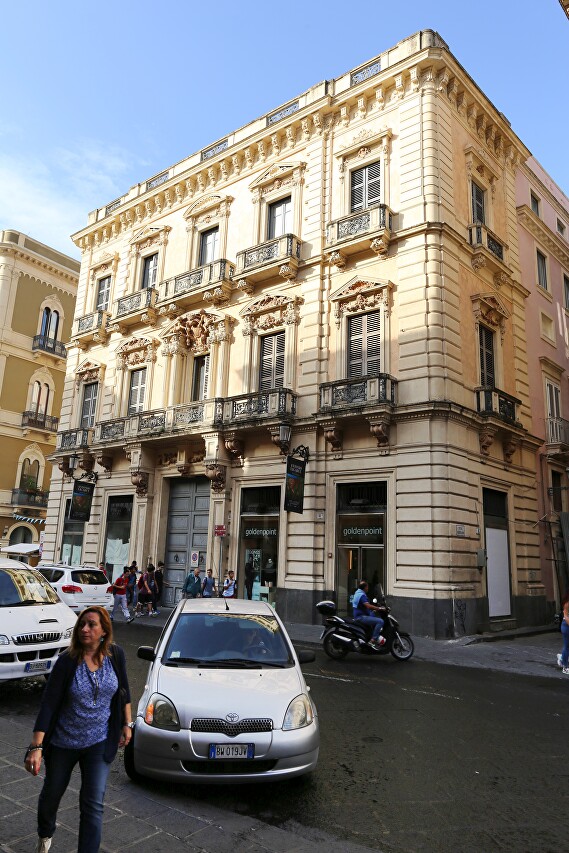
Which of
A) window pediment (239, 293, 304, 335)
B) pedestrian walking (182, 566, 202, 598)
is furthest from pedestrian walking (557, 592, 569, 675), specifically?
window pediment (239, 293, 304, 335)

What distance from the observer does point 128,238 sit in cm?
2842

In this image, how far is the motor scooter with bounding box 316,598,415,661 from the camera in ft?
40.4

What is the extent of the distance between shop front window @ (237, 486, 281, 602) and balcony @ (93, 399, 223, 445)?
2.90 m

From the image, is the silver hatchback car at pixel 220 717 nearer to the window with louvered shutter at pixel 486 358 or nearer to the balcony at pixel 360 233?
the balcony at pixel 360 233

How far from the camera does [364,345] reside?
740 inches

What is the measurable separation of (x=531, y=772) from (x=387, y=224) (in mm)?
15931

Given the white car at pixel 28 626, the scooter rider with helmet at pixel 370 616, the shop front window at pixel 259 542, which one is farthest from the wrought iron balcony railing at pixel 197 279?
the white car at pixel 28 626

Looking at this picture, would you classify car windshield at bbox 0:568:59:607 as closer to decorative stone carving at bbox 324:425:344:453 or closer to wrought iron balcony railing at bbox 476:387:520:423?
decorative stone carving at bbox 324:425:344:453

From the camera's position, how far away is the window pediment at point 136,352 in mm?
24984

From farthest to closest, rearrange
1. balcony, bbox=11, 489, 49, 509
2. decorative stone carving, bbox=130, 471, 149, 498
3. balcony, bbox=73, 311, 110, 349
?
balcony, bbox=11, 489, 49, 509, balcony, bbox=73, 311, 110, 349, decorative stone carving, bbox=130, 471, 149, 498

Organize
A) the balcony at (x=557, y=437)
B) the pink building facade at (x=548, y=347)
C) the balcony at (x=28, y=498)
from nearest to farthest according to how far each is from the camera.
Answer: the pink building facade at (x=548, y=347)
the balcony at (x=557, y=437)
the balcony at (x=28, y=498)

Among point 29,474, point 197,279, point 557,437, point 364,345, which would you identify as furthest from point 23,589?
point 29,474

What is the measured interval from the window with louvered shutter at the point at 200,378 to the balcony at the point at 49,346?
1976 cm

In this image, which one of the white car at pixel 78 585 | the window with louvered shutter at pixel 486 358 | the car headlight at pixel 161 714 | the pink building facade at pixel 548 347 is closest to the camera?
the car headlight at pixel 161 714
